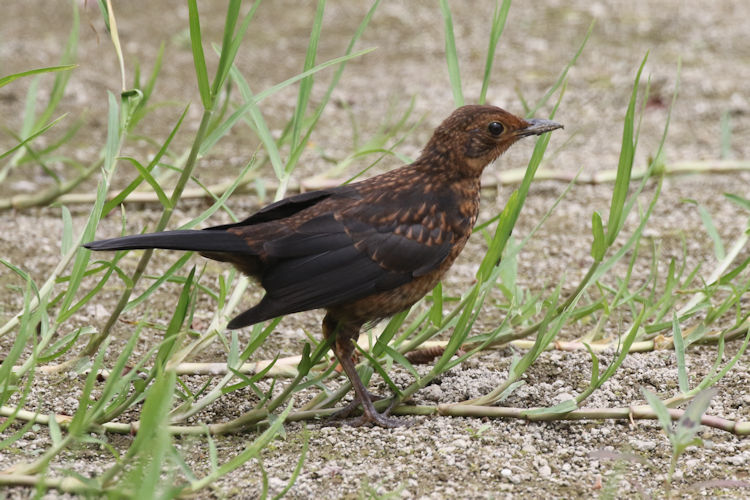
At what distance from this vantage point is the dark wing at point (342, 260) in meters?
A: 3.21

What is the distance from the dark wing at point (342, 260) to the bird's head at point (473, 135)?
1.06 feet

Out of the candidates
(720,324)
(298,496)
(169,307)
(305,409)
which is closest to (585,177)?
(720,324)

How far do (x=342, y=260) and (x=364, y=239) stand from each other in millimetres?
118

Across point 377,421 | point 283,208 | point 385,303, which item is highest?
point 283,208

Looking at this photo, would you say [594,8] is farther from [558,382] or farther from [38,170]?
[558,382]

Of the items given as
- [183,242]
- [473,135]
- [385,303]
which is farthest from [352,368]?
[473,135]

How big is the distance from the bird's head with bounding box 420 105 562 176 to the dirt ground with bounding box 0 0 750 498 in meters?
0.73

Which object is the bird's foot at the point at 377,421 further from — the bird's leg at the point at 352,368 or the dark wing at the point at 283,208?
the dark wing at the point at 283,208

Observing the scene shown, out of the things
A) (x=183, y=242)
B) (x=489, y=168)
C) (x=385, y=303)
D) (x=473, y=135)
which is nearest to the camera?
(x=183, y=242)

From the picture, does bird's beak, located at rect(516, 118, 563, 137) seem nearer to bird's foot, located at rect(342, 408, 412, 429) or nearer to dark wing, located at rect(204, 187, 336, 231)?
dark wing, located at rect(204, 187, 336, 231)

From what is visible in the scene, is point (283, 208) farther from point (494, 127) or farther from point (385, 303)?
point (494, 127)

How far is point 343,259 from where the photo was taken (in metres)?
3.32

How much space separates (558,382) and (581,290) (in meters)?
0.49

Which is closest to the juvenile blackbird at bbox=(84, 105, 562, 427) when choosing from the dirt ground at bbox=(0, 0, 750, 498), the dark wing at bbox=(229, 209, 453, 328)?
the dark wing at bbox=(229, 209, 453, 328)
